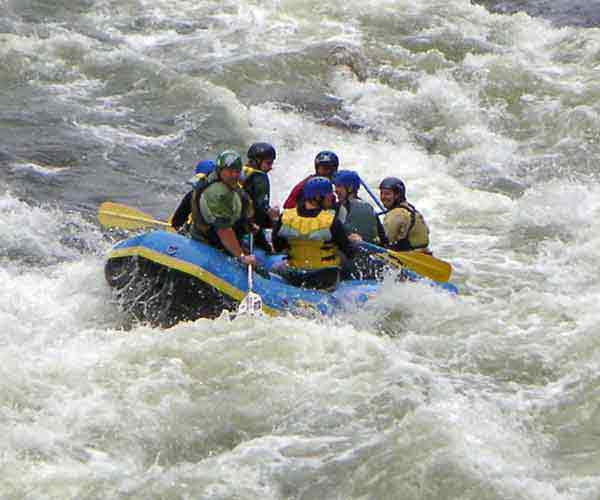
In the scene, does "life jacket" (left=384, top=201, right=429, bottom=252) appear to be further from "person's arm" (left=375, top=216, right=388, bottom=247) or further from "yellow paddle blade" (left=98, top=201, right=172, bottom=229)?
"yellow paddle blade" (left=98, top=201, right=172, bottom=229)

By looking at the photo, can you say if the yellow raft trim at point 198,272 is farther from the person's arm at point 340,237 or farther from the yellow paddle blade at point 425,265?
the yellow paddle blade at point 425,265

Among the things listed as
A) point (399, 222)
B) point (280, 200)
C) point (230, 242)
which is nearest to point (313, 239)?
point (230, 242)

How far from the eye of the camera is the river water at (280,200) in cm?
661

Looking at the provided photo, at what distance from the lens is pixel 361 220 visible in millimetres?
9195

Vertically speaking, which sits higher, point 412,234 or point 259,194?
point 259,194

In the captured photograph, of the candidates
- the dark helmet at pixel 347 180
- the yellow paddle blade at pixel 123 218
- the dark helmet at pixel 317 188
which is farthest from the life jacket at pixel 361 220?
the yellow paddle blade at pixel 123 218

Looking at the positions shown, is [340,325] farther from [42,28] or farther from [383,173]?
[42,28]

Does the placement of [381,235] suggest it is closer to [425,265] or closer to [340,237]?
[425,265]

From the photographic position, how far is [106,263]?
879cm

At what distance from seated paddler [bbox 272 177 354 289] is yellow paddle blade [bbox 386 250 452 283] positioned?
56 cm

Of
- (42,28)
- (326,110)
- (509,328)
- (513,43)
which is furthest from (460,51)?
(509,328)

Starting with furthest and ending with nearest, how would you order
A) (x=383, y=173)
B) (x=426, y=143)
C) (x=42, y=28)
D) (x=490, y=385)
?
(x=42, y=28) < (x=426, y=143) < (x=383, y=173) < (x=490, y=385)

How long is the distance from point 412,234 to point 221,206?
71.2 inches

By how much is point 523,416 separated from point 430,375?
2.50 ft
